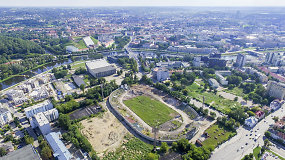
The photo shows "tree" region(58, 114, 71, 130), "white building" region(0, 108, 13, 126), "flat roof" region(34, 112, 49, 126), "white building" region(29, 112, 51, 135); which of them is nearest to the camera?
"white building" region(29, 112, 51, 135)

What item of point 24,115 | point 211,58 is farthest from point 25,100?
point 211,58

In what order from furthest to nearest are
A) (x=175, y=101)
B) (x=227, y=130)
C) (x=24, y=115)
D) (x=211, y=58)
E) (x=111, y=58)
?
(x=111, y=58)
(x=211, y=58)
(x=175, y=101)
(x=24, y=115)
(x=227, y=130)

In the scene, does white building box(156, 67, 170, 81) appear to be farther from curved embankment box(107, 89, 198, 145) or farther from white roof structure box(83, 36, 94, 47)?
white roof structure box(83, 36, 94, 47)

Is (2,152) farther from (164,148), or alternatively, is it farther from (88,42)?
(88,42)

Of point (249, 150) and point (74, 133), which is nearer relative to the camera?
point (249, 150)

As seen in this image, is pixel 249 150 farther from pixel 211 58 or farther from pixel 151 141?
pixel 211 58

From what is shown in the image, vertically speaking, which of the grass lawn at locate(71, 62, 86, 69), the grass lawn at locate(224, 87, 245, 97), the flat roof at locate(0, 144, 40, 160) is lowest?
the grass lawn at locate(224, 87, 245, 97)

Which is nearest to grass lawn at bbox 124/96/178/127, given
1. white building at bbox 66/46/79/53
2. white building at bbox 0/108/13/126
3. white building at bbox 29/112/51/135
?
white building at bbox 29/112/51/135
